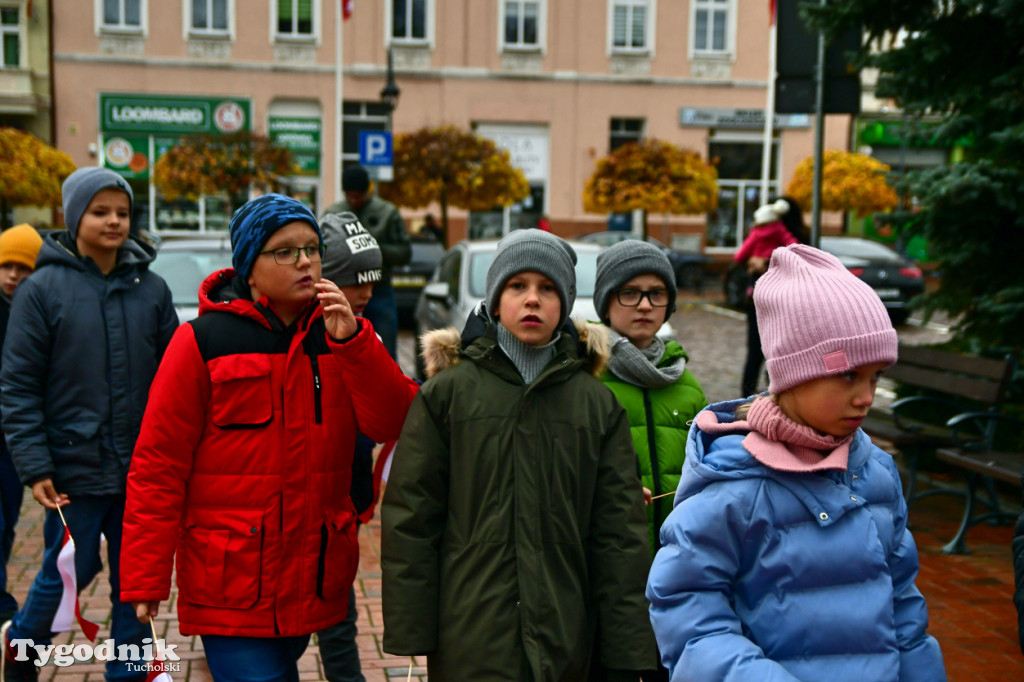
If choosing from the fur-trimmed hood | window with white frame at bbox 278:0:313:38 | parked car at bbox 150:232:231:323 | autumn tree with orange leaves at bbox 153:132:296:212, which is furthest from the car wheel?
the fur-trimmed hood

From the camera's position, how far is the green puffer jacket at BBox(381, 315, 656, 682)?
2.71 meters

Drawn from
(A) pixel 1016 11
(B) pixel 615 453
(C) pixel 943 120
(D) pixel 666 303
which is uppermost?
(A) pixel 1016 11

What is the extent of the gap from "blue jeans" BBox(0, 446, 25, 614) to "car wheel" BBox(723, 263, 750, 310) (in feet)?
62.8

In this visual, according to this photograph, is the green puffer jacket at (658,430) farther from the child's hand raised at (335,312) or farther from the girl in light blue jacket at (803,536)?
the girl in light blue jacket at (803,536)

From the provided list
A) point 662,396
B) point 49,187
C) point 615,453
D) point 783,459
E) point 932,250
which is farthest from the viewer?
point 49,187

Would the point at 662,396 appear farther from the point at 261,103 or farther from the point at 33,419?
the point at 261,103

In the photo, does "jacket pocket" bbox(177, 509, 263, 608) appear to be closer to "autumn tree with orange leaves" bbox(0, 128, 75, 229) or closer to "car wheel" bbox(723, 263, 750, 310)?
"car wheel" bbox(723, 263, 750, 310)

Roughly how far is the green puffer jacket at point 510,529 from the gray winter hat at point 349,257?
1.16 m

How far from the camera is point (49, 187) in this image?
72.8 ft

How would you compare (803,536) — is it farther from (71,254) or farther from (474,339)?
(71,254)

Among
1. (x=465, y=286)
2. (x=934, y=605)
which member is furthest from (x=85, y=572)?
(x=465, y=286)

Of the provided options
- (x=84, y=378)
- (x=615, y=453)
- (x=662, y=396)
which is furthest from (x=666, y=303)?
(x=84, y=378)

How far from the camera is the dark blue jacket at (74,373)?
3.81 metres

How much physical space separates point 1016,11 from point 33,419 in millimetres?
6040
